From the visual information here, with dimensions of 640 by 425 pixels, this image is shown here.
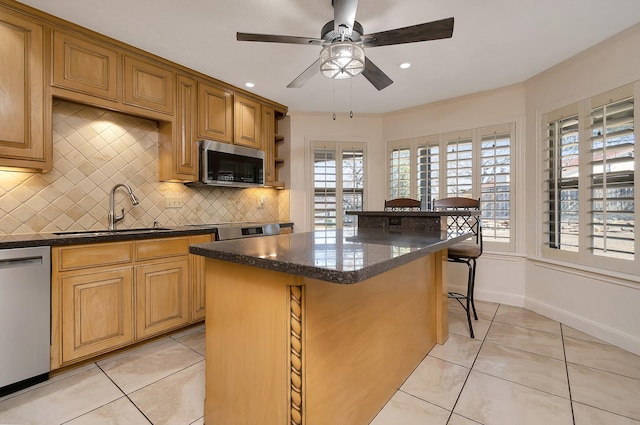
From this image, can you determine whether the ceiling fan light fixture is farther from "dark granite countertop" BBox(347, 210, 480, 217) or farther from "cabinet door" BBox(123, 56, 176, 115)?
"cabinet door" BBox(123, 56, 176, 115)

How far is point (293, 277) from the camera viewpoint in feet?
3.39

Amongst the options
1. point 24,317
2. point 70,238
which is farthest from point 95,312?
point 70,238

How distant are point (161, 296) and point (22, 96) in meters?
1.67

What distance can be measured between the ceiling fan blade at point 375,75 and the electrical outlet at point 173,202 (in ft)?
7.26

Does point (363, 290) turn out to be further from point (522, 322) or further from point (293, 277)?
point (522, 322)

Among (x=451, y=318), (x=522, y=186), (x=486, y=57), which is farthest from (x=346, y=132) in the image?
(x=451, y=318)

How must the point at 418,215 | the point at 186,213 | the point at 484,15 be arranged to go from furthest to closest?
1. the point at 186,213
2. the point at 418,215
3. the point at 484,15

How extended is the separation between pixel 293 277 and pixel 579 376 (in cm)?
208

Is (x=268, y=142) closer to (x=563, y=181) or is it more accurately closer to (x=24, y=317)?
(x=24, y=317)

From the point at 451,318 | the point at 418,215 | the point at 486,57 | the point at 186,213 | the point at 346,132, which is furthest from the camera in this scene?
the point at 346,132

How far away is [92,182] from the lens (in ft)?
8.21

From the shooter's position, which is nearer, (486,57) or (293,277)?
(293,277)

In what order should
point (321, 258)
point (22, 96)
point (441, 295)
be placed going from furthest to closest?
point (441, 295) < point (22, 96) < point (321, 258)

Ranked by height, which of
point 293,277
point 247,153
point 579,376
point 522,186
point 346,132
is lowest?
point 579,376
